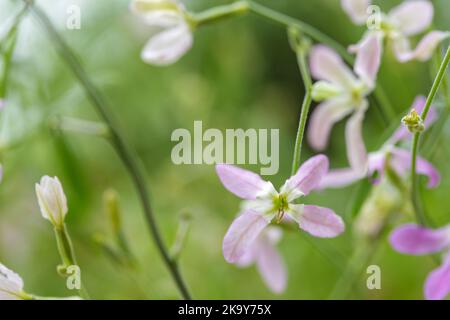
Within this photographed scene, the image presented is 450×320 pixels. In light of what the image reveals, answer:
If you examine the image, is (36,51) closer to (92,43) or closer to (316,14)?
(92,43)

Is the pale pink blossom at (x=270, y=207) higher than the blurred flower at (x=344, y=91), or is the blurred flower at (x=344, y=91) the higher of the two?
the blurred flower at (x=344, y=91)

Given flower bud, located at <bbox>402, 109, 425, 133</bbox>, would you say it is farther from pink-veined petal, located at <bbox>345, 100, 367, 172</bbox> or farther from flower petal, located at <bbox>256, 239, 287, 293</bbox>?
flower petal, located at <bbox>256, 239, 287, 293</bbox>

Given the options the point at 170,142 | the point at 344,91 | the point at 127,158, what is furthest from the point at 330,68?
the point at 170,142

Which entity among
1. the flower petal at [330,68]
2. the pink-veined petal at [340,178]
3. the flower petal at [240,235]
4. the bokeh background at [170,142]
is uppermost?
the bokeh background at [170,142]

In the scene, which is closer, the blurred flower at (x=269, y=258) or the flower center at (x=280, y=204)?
the flower center at (x=280, y=204)

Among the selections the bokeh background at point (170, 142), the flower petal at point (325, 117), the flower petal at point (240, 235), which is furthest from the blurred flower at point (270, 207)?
the bokeh background at point (170, 142)

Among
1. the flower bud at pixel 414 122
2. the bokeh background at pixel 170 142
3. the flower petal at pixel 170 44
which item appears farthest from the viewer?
the bokeh background at pixel 170 142

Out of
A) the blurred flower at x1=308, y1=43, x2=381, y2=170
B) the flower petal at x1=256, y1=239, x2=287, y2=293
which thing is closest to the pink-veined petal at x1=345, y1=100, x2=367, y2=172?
the blurred flower at x1=308, y1=43, x2=381, y2=170

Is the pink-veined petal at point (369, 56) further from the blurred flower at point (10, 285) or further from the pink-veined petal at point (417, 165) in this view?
the blurred flower at point (10, 285)

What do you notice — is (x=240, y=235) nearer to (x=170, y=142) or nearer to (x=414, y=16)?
(x=414, y=16)
